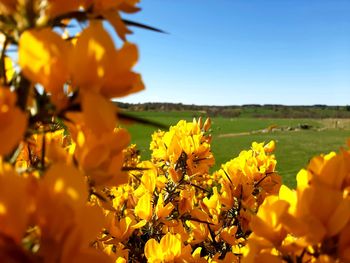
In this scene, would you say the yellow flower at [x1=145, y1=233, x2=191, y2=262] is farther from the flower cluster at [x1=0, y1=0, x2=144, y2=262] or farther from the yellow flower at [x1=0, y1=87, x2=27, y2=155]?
the yellow flower at [x1=0, y1=87, x2=27, y2=155]

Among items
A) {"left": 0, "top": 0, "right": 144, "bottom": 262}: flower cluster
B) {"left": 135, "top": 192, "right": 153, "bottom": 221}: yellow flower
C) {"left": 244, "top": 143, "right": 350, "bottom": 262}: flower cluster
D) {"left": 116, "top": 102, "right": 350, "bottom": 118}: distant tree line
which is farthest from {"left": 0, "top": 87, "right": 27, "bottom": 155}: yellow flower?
{"left": 116, "top": 102, "right": 350, "bottom": 118}: distant tree line

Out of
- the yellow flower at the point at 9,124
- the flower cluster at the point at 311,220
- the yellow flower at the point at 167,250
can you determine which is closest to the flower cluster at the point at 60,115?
the yellow flower at the point at 9,124

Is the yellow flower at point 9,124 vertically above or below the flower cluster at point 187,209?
above

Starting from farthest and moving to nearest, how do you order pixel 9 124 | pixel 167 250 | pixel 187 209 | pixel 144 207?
pixel 187 209
pixel 144 207
pixel 167 250
pixel 9 124

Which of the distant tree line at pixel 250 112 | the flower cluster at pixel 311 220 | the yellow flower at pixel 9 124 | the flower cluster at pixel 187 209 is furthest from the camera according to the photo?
the distant tree line at pixel 250 112

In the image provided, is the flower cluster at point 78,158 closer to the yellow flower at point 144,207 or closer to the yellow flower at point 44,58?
the yellow flower at point 44,58

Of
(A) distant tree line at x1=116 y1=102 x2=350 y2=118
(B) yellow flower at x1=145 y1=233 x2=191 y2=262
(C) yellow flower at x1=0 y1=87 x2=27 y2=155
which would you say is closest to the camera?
(C) yellow flower at x1=0 y1=87 x2=27 y2=155

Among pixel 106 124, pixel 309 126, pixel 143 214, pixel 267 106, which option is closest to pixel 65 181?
pixel 106 124

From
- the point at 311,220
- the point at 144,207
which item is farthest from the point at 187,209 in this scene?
the point at 311,220

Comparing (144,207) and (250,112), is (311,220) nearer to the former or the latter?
(144,207)

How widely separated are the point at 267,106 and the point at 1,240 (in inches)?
3334

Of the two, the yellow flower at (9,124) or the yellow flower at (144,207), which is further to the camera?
the yellow flower at (144,207)

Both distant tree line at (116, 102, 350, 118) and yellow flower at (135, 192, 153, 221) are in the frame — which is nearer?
yellow flower at (135, 192, 153, 221)

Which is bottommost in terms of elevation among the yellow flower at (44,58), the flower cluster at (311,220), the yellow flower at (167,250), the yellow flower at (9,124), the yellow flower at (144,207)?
the yellow flower at (167,250)
